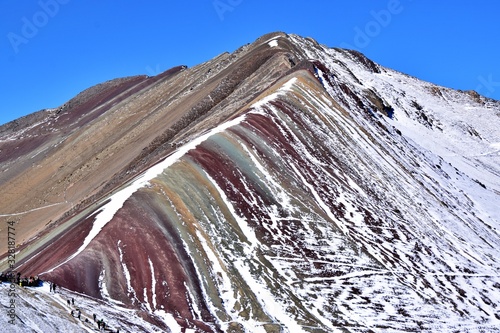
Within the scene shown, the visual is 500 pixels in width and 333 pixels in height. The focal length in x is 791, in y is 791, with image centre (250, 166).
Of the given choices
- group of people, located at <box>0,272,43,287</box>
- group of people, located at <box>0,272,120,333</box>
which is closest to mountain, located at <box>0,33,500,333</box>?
group of people, located at <box>0,272,120,333</box>

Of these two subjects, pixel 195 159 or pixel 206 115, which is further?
pixel 206 115

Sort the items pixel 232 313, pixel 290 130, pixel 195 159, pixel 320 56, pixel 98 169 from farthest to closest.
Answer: pixel 320 56, pixel 98 169, pixel 290 130, pixel 195 159, pixel 232 313

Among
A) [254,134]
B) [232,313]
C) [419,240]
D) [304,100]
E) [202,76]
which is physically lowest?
[232,313]

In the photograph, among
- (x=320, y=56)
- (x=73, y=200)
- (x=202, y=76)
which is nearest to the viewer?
(x=73, y=200)

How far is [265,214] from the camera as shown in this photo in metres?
53.5

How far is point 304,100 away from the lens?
75312 mm

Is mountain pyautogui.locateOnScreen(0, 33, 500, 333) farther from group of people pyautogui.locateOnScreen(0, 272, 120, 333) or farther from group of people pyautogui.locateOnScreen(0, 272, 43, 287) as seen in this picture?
group of people pyautogui.locateOnScreen(0, 272, 43, 287)

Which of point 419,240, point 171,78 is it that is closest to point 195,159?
point 419,240

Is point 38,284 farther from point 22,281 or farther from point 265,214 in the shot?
point 265,214

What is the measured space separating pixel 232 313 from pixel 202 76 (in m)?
66.8

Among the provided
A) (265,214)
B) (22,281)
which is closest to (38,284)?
(22,281)

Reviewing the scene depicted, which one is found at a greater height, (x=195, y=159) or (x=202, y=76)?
(x=202, y=76)

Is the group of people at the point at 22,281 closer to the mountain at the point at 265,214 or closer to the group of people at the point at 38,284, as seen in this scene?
the group of people at the point at 38,284

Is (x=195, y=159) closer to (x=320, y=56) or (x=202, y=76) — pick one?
(x=202, y=76)
